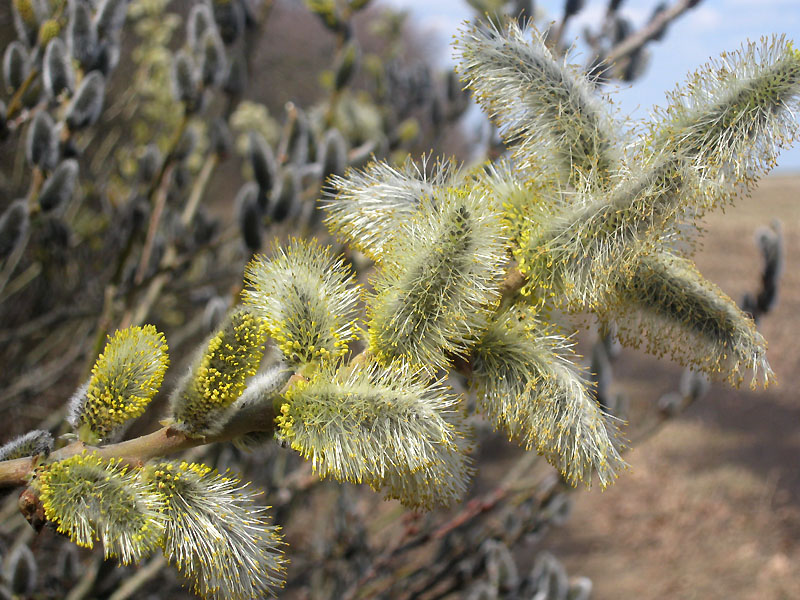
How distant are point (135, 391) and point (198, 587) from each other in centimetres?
23

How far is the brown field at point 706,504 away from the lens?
11.8 feet

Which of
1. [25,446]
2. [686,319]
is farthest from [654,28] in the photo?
[25,446]

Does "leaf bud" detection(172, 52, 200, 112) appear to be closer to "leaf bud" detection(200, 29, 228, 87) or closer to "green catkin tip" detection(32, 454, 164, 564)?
"leaf bud" detection(200, 29, 228, 87)

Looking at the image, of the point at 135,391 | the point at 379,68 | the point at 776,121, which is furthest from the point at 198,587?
the point at 379,68

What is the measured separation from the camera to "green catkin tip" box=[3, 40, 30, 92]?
57.6 inches

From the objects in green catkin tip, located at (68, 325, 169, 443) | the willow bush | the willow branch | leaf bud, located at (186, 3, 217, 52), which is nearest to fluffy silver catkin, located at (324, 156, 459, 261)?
the willow bush

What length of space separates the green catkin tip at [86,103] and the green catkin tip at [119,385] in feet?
2.63

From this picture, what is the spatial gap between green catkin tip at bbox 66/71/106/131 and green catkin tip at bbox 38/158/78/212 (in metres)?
0.08

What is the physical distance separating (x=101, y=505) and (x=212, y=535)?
11 centimetres

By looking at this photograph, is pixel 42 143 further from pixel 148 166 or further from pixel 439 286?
pixel 439 286

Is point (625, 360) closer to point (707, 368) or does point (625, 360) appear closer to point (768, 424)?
point (768, 424)

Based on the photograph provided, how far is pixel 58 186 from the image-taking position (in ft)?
4.56

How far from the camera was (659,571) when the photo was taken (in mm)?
3758

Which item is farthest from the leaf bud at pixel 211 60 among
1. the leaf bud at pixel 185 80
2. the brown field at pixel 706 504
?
the brown field at pixel 706 504
